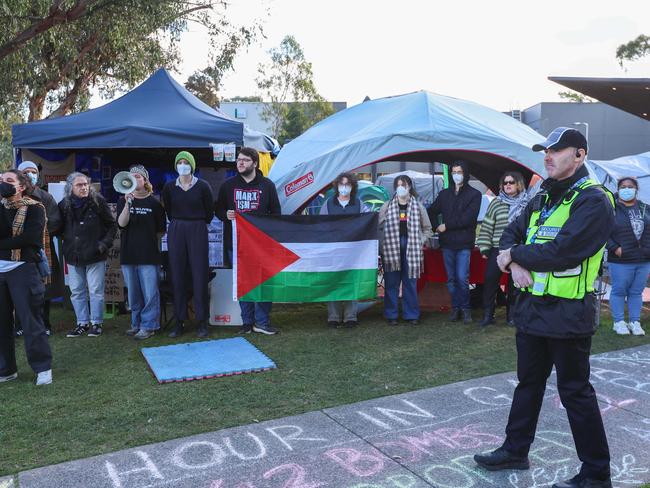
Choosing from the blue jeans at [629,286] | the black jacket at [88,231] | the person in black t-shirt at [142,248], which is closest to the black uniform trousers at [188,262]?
the person in black t-shirt at [142,248]

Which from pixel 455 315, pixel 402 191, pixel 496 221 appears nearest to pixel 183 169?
pixel 402 191

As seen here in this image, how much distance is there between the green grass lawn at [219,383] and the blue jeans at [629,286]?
28 cm

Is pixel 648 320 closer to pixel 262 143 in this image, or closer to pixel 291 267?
pixel 291 267

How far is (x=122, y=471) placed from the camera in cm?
359

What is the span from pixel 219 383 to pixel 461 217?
3586 mm

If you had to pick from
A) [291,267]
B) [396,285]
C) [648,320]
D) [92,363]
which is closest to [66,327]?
[92,363]

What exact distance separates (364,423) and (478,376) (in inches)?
59.5

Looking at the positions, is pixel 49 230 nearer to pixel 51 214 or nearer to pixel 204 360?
pixel 51 214

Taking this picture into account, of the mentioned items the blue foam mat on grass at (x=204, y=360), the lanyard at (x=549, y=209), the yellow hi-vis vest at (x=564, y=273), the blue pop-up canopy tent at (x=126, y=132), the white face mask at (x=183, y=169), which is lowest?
the blue foam mat on grass at (x=204, y=360)

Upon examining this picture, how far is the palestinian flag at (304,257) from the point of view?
6953mm

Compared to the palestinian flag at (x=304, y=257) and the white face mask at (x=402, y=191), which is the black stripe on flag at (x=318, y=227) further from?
the white face mask at (x=402, y=191)

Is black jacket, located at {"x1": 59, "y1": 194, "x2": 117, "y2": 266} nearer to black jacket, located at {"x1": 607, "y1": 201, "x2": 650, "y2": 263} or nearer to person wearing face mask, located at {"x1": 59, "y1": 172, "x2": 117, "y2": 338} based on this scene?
person wearing face mask, located at {"x1": 59, "y1": 172, "x2": 117, "y2": 338}

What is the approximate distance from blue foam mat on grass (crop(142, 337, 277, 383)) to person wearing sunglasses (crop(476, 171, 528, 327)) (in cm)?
287

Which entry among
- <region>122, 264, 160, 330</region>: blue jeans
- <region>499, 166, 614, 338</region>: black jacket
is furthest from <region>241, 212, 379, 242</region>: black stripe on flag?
<region>499, 166, 614, 338</region>: black jacket
